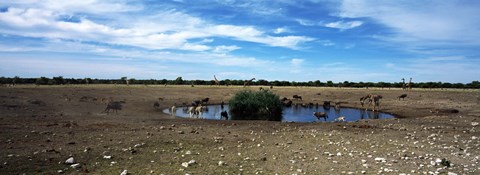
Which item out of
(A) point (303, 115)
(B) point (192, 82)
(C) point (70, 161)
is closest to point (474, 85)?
(B) point (192, 82)

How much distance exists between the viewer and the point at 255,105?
40.1 metres

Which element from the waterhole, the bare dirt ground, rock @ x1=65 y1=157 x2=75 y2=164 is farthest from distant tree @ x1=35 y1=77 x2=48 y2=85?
rock @ x1=65 y1=157 x2=75 y2=164

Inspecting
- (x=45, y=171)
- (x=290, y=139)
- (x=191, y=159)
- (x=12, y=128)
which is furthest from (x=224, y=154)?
(x=12, y=128)

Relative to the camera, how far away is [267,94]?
135 ft

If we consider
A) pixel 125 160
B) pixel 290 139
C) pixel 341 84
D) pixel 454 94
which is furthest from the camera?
pixel 341 84

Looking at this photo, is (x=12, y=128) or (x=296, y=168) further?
(x=12, y=128)

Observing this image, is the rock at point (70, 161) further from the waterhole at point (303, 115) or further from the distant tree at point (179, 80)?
the distant tree at point (179, 80)

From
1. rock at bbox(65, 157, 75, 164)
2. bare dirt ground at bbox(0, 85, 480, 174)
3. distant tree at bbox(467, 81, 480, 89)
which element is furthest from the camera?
distant tree at bbox(467, 81, 480, 89)

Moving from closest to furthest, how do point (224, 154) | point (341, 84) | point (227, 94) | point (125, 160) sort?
1. point (125, 160)
2. point (224, 154)
3. point (227, 94)
4. point (341, 84)

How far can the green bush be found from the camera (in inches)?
1566

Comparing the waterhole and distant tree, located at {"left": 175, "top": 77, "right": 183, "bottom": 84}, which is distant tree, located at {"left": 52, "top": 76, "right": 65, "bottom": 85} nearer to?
distant tree, located at {"left": 175, "top": 77, "right": 183, "bottom": 84}

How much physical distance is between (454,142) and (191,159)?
11.9 m

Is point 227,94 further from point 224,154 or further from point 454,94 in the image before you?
point 224,154

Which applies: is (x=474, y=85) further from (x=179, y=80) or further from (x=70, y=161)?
(x=70, y=161)
